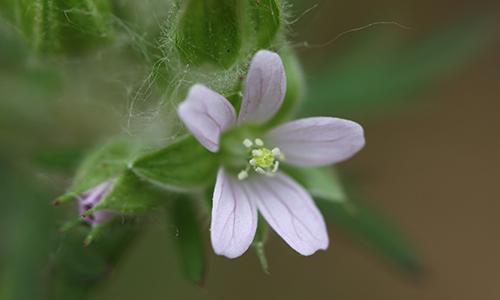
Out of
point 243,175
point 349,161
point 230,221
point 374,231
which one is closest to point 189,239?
point 243,175

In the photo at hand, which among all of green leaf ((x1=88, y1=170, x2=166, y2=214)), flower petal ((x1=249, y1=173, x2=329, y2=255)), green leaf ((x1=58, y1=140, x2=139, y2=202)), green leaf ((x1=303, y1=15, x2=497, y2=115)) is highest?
green leaf ((x1=58, y1=140, x2=139, y2=202))

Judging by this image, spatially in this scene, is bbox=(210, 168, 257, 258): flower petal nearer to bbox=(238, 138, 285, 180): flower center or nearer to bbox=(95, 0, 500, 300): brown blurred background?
bbox=(238, 138, 285, 180): flower center

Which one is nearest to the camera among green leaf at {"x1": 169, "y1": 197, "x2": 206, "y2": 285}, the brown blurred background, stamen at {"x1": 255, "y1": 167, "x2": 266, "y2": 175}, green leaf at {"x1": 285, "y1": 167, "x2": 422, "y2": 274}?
stamen at {"x1": 255, "y1": 167, "x2": 266, "y2": 175}

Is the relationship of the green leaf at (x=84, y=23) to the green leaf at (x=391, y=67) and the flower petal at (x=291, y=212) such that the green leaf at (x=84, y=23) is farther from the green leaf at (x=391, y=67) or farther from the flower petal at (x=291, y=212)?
the green leaf at (x=391, y=67)

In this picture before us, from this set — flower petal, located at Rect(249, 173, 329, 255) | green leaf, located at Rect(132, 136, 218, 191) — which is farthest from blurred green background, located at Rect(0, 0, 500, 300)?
flower petal, located at Rect(249, 173, 329, 255)

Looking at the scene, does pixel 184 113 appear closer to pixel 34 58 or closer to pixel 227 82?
pixel 227 82

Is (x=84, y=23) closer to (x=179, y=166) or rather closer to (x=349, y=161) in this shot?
(x=179, y=166)

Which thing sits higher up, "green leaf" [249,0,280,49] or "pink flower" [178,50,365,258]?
"green leaf" [249,0,280,49]

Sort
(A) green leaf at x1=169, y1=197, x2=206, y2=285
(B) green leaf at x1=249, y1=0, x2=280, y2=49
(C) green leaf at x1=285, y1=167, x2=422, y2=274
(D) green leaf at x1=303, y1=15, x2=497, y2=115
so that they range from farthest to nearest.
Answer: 1. (D) green leaf at x1=303, y1=15, x2=497, y2=115
2. (C) green leaf at x1=285, y1=167, x2=422, y2=274
3. (A) green leaf at x1=169, y1=197, x2=206, y2=285
4. (B) green leaf at x1=249, y1=0, x2=280, y2=49
